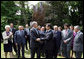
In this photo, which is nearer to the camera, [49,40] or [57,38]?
[49,40]

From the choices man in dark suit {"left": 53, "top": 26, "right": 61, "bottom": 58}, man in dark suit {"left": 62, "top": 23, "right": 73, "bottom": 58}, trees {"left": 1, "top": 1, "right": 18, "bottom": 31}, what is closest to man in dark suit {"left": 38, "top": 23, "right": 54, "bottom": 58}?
man in dark suit {"left": 53, "top": 26, "right": 61, "bottom": 58}

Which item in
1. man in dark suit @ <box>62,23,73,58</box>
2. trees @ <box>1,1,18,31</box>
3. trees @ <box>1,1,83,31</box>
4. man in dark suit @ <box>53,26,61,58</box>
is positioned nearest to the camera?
man in dark suit @ <box>53,26,61,58</box>

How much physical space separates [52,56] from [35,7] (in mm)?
10194

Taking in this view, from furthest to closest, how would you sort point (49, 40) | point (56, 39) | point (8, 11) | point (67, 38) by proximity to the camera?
point (8, 11), point (67, 38), point (56, 39), point (49, 40)

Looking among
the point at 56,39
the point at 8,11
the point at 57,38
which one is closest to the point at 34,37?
the point at 56,39

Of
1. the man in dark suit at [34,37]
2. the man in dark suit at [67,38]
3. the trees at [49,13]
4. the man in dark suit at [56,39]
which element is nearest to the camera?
the man in dark suit at [34,37]

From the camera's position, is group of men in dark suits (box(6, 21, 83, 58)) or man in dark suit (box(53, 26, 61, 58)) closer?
group of men in dark suits (box(6, 21, 83, 58))

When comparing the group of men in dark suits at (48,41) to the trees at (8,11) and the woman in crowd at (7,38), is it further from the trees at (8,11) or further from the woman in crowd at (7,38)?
the trees at (8,11)

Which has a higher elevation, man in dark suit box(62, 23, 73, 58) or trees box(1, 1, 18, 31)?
trees box(1, 1, 18, 31)

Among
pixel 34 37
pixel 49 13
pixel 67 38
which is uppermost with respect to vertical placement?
pixel 49 13

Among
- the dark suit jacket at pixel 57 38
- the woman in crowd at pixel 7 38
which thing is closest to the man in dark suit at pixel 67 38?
the dark suit jacket at pixel 57 38

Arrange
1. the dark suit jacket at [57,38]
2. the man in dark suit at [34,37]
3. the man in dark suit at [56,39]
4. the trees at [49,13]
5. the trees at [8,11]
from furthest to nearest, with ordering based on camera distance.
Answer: the trees at [8,11], the trees at [49,13], the dark suit jacket at [57,38], the man in dark suit at [56,39], the man in dark suit at [34,37]

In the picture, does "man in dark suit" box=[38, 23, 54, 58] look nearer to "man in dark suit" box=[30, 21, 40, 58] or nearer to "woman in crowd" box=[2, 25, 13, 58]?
"man in dark suit" box=[30, 21, 40, 58]

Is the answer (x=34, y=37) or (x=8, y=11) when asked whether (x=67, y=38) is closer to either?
(x=34, y=37)
